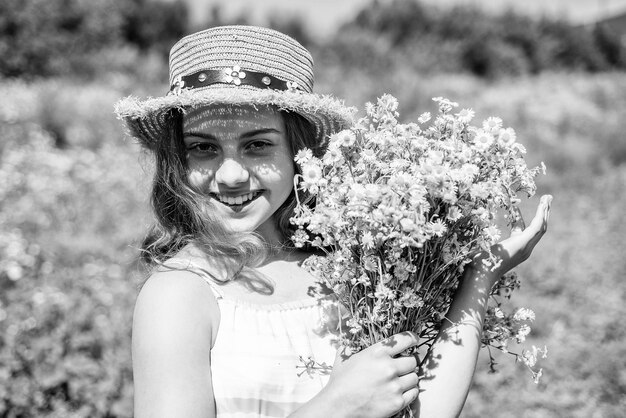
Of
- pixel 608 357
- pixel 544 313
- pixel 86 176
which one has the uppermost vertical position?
pixel 86 176

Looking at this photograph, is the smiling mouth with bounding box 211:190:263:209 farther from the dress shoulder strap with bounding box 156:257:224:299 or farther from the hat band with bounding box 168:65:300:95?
the hat band with bounding box 168:65:300:95

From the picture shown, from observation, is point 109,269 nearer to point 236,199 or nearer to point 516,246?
point 236,199

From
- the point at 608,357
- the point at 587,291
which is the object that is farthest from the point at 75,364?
the point at 587,291

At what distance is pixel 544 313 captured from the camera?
199 inches

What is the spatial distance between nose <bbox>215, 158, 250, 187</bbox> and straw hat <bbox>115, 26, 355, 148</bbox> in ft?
0.52

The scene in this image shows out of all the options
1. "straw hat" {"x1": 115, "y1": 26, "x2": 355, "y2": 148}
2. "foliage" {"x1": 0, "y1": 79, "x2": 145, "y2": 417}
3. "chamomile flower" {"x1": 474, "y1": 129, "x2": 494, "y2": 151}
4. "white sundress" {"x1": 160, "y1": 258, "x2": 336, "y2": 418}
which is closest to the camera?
"chamomile flower" {"x1": 474, "y1": 129, "x2": 494, "y2": 151}

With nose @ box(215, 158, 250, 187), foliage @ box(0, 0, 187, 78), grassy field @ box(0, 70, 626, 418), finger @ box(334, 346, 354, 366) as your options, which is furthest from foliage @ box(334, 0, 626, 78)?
finger @ box(334, 346, 354, 366)

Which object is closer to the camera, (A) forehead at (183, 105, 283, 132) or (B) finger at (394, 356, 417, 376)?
(B) finger at (394, 356, 417, 376)

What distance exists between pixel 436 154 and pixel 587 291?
186 inches

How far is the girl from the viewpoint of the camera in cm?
142

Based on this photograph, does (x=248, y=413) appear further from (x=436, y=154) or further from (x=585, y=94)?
(x=585, y=94)

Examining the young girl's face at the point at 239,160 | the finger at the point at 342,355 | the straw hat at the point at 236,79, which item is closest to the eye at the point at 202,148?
the young girl's face at the point at 239,160

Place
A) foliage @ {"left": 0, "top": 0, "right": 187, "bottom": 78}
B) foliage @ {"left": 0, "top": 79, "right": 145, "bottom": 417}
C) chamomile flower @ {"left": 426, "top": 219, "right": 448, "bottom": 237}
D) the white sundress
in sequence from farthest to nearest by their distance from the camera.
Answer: foliage @ {"left": 0, "top": 0, "right": 187, "bottom": 78}, foliage @ {"left": 0, "top": 79, "right": 145, "bottom": 417}, the white sundress, chamomile flower @ {"left": 426, "top": 219, "right": 448, "bottom": 237}

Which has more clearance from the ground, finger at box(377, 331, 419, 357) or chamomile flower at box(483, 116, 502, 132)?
chamomile flower at box(483, 116, 502, 132)
